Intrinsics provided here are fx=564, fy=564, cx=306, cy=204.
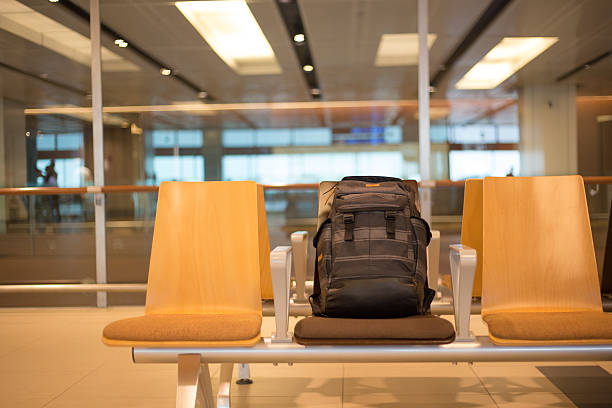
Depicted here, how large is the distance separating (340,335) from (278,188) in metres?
2.77

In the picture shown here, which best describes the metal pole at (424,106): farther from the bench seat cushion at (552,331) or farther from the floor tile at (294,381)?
the bench seat cushion at (552,331)

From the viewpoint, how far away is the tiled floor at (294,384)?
2.36 metres

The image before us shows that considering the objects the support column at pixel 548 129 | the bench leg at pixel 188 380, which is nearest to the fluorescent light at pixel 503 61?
the support column at pixel 548 129

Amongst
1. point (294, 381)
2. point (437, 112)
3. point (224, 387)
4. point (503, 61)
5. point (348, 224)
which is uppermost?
point (503, 61)

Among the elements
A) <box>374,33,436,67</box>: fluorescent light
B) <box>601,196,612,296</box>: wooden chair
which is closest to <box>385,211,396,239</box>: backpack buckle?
<box>601,196,612,296</box>: wooden chair

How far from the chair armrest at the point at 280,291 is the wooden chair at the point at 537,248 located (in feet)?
2.56

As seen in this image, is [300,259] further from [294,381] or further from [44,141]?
[44,141]

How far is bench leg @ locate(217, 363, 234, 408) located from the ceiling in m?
2.81

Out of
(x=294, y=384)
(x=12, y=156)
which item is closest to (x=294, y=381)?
(x=294, y=384)

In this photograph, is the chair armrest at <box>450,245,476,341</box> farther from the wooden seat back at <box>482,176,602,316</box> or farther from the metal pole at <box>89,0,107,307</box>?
the metal pole at <box>89,0,107,307</box>

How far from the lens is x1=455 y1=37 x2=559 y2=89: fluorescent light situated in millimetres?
→ 4552

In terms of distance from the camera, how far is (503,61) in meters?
4.58

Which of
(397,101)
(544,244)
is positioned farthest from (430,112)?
(544,244)

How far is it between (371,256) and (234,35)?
3.22 meters
